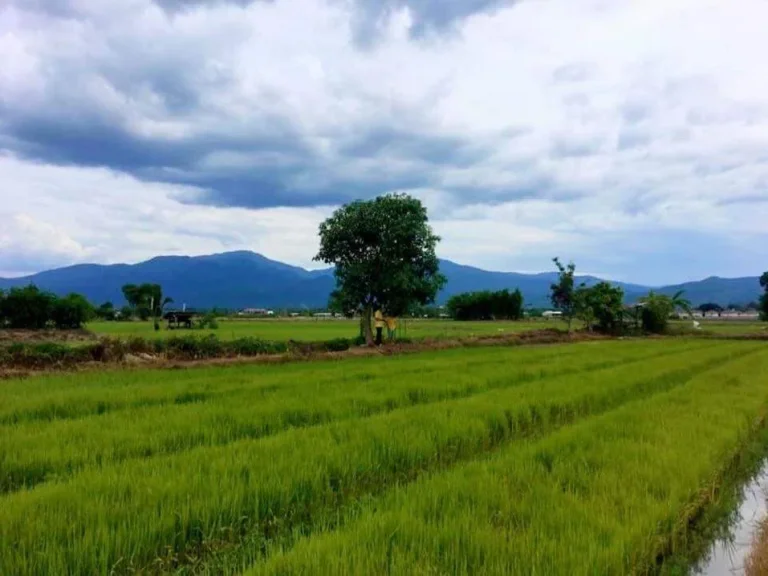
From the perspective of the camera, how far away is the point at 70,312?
30031 millimetres

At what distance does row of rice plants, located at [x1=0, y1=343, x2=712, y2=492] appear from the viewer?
5414mm

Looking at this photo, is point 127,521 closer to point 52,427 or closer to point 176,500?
point 176,500

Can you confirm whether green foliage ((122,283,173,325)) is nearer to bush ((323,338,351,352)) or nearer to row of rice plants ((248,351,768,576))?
bush ((323,338,351,352))

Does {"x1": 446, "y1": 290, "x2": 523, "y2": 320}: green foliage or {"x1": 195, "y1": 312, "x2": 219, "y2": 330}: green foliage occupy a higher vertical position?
{"x1": 446, "y1": 290, "x2": 523, "y2": 320}: green foliage

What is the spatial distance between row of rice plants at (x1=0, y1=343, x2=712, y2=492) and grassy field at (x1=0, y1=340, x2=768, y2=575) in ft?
0.12

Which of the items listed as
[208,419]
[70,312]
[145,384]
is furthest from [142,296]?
[208,419]

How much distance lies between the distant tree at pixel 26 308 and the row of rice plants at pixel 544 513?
2906cm

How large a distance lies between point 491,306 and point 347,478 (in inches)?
2775

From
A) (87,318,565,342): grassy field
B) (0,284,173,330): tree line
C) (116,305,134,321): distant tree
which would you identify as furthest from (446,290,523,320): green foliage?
(0,284,173,330): tree line

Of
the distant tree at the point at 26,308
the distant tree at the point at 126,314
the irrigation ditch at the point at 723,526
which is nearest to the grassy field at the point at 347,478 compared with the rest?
the irrigation ditch at the point at 723,526

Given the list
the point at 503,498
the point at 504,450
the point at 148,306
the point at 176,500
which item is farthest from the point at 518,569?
the point at 148,306

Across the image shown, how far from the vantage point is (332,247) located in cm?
2134

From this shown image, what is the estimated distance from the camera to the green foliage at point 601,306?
3659 centimetres

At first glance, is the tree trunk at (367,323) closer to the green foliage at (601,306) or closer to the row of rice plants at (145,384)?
the row of rice plants at (145,384)
